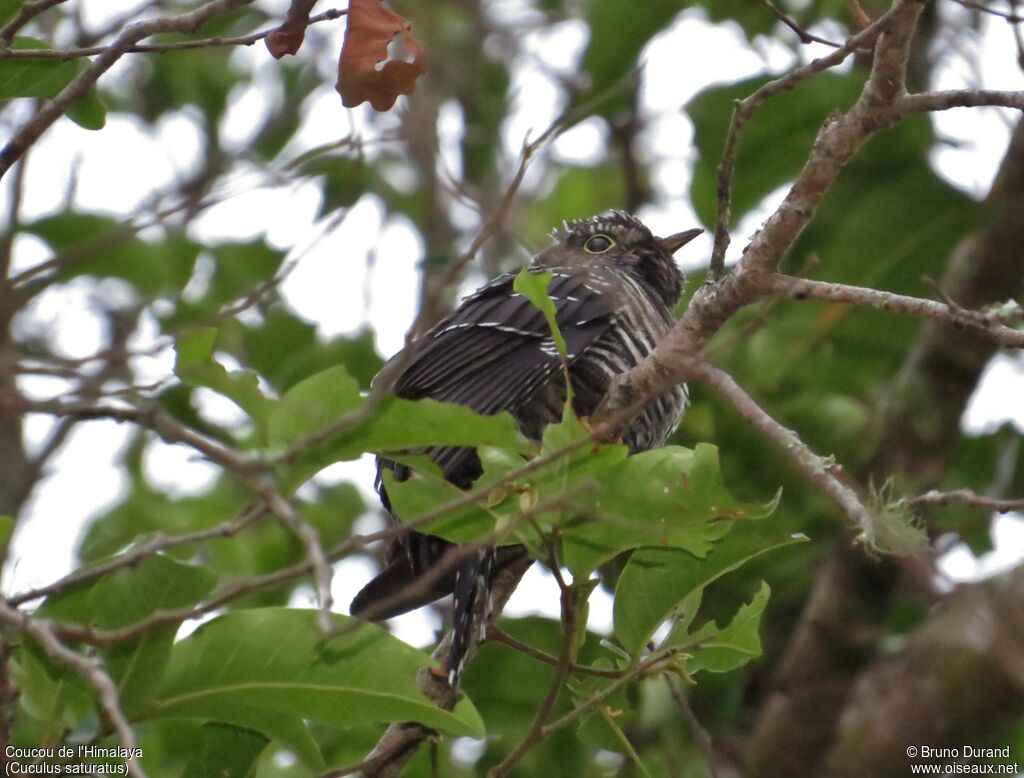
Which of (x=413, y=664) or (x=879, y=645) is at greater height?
(x=879, y=645)

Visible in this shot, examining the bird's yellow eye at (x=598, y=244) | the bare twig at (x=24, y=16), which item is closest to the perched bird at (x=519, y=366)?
the bird's yellow eye at (x=598, y=244)

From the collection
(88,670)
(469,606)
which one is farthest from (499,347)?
(88,670)

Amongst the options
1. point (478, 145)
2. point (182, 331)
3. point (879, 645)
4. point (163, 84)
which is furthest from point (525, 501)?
point (163, 84)

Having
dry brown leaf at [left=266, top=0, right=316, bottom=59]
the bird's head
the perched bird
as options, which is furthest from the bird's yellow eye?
dry brown leaf at [left=266, top=0, right=316, bottom=59]

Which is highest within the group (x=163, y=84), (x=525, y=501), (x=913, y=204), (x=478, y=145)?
(x=163, y=84)

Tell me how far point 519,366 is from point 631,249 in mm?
1426

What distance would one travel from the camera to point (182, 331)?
8.32ft

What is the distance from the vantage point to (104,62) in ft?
9.40

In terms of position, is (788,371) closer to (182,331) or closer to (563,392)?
(563,392)

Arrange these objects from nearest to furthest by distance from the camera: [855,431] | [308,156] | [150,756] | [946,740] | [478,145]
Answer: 1. [308,156]
2. [150,756]
3. [946,740]
4. [855,431]
5. [478,145]

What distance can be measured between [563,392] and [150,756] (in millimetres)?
1705

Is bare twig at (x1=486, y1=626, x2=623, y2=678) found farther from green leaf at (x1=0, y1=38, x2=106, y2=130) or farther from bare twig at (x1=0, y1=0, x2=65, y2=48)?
bare twig at (x1=0, y1=0, x2=65, y2=48)

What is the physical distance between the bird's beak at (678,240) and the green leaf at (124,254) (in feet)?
6.05

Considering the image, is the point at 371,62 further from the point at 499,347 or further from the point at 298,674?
the point at 499,347
